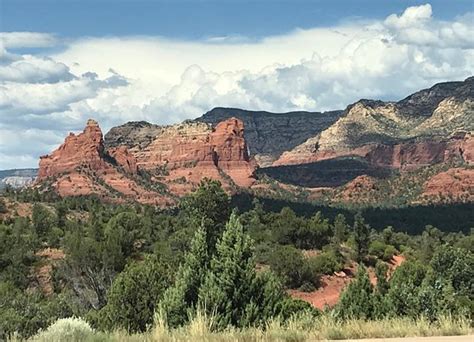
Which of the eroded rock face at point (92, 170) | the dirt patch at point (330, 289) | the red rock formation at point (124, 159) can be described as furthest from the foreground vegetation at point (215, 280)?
the red rock formation at point (124, 159)

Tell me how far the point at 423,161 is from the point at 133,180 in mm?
95416

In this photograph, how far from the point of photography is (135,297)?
65.2ft

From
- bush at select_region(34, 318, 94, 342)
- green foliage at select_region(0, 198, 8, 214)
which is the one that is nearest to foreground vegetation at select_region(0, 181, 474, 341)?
bush at select_region(34, 318, 94, 342)

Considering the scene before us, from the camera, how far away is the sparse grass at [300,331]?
994 cm

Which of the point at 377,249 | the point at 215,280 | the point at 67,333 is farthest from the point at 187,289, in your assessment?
the point at 377,249

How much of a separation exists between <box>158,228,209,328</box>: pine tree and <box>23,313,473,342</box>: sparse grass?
1.13 m

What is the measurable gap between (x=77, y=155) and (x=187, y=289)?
143 meters

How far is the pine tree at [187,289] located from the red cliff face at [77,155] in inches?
5346

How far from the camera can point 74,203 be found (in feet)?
302

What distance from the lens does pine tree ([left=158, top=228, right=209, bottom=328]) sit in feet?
41.6

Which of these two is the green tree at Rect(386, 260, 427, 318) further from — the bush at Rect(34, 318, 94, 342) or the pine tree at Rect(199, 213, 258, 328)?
the bush at Rect(34, 318, 94, 342)

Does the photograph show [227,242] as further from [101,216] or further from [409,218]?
[409,218]

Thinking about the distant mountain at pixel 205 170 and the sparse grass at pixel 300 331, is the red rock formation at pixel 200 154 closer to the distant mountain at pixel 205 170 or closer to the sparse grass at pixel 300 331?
the distant mountain at pixel 205 170

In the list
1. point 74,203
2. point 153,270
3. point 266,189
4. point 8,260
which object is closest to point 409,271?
point 153,270
